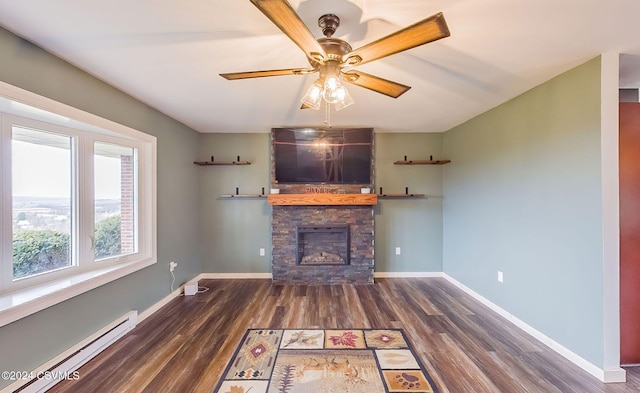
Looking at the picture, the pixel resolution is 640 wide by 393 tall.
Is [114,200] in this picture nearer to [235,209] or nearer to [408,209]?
[235,209]

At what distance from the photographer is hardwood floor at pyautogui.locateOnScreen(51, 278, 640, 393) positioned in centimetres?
192

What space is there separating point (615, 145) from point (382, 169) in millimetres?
2643

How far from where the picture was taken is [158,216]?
10.5 ft

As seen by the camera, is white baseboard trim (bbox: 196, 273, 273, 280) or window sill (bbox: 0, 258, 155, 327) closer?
window sill (bbox: 0, 258, 155, 327)

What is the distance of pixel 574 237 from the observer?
214 centimetres

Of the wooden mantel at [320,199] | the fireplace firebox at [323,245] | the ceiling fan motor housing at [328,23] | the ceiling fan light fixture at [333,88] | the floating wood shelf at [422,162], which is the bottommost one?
the fireplace firebox at [323,245]

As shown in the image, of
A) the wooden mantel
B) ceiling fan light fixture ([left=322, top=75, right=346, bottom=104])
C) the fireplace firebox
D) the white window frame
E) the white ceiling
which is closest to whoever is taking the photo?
the white ceiling

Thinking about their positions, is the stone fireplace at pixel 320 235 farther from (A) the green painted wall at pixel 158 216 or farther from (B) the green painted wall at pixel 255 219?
(A) the green painted wall at pixel 158 216

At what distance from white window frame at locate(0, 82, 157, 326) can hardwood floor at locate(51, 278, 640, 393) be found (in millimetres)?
661

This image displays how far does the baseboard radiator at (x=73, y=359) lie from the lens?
5.87 ft

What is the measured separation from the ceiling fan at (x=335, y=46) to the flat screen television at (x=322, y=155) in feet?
7.06

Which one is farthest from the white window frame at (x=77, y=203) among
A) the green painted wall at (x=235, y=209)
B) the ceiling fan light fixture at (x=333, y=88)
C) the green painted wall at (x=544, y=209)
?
the green painted wall at (x=544, y=209)

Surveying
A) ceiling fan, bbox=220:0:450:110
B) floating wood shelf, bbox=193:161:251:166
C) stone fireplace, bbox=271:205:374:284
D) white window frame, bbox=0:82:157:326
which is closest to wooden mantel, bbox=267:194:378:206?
stone fireplace, bbox=271:205:374:284

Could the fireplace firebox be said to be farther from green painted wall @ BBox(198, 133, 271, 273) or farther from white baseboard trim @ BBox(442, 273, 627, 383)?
white baseboard trim @ BBox(442, 273, 627, 383)
